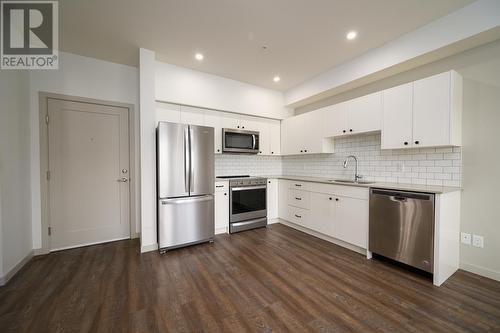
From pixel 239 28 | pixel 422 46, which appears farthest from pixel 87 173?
pixel 422 46

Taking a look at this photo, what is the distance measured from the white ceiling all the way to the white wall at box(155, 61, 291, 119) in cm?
25

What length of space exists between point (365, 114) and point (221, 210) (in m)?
2.72

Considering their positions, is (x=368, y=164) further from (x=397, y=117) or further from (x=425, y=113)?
(x=425, y=113)

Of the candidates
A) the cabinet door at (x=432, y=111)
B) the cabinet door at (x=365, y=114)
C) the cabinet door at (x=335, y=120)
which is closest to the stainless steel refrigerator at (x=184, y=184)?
the cabinet door at (x=335, y=120)

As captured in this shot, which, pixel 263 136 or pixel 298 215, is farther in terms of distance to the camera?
pixel 263 136

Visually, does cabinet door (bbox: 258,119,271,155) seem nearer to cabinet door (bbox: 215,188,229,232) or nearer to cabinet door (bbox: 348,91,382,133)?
cabinet door (bbox: 215,188,229,232)

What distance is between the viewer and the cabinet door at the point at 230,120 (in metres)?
3.93

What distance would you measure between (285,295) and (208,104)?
3118 millimetres

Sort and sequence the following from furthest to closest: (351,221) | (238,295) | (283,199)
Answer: (283,199)
(351,221)
(238,295)

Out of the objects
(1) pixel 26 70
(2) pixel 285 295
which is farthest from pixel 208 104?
(2) pixel 285 295

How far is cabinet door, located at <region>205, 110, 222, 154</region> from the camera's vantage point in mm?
3768

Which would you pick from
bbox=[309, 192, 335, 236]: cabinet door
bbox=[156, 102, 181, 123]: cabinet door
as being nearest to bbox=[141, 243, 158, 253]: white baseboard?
bbox=[156, 102, 181, 123]: cabinet door

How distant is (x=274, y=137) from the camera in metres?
4.59

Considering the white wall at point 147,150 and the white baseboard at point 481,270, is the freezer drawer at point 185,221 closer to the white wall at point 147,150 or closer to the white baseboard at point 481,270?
the white wall at point 147,150
